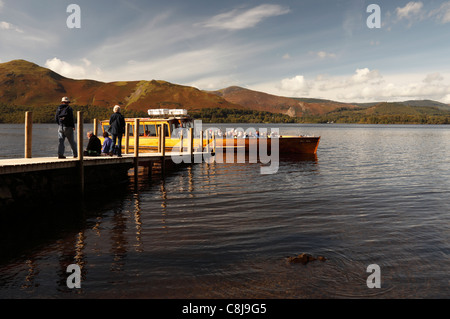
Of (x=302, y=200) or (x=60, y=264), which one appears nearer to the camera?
(x=60, y=264)

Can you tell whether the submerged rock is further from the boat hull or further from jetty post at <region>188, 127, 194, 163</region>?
the boat hull

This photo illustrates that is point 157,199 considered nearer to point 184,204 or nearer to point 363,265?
point 184,204

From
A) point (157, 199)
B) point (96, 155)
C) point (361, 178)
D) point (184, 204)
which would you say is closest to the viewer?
point (184, 204)

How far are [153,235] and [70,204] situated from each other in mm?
5616

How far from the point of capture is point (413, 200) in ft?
47.7

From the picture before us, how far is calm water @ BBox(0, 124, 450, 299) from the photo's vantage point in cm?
639

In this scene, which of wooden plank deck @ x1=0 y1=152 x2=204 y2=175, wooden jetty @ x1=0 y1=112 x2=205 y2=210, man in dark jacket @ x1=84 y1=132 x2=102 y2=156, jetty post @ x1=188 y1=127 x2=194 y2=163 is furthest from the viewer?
jetty post @ x1=188 y1=127 x2=194 y2=163

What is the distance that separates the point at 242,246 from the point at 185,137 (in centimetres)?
2038

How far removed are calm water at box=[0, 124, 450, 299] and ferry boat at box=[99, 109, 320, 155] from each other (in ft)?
39.2

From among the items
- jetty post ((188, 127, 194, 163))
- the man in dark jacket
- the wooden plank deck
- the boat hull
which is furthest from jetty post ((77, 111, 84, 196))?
the boat hull

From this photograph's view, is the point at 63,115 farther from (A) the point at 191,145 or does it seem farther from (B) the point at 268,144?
(B) the point at 268,144

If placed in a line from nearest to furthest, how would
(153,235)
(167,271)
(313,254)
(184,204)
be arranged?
(167,271) → (313,254) → (153,235) → (184,204)

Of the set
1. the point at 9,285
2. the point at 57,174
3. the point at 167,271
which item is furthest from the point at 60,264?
the point at 57,174

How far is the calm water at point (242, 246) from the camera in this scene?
6.39 metres
